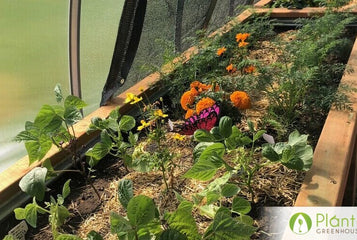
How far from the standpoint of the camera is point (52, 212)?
4.10 ft

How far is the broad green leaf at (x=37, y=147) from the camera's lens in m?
1.31

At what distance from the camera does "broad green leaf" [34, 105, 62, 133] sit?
1.30 m

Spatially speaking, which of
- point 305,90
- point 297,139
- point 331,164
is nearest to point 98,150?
point 297,139

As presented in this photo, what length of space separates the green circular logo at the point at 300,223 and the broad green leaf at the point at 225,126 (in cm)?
33

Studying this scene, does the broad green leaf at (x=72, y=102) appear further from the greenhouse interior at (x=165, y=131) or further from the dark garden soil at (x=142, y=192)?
the dark garden soil at (x=142, y=192)

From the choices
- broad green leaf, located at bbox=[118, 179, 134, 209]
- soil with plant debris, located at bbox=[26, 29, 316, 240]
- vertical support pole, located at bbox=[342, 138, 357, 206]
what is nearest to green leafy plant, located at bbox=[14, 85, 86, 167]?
soil with plant debris, located at bbox=[26, 29, 316, 240]

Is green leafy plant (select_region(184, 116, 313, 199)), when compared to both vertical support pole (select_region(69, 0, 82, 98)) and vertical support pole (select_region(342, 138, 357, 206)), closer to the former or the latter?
vertical support pole (select_region(342, 138, 357, 206))

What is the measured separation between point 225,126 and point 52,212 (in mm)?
612

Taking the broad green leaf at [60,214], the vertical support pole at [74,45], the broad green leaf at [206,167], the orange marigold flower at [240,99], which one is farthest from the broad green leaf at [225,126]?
the vertical support pole at [74,45]

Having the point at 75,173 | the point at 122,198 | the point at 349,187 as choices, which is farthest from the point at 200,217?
the point at 349,187

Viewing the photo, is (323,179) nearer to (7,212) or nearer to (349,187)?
(349,187)

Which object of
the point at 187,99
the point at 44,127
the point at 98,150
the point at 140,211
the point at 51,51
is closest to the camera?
the point at 140,211

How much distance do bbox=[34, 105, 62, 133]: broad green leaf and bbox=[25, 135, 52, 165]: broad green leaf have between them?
4cm

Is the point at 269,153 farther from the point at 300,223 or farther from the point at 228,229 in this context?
the point at 228,229
